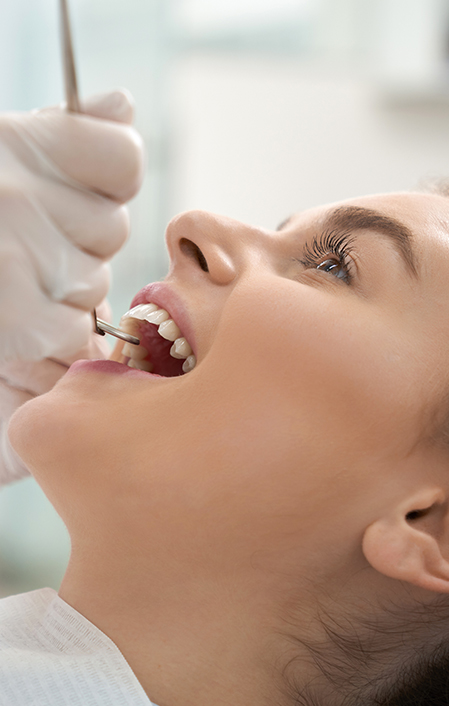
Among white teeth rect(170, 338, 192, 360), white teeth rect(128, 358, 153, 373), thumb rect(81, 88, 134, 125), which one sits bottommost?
white teeth rect(128, 358, 153, 373)

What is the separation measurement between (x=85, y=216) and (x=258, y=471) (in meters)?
0.38

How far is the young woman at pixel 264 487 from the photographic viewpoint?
0.78 meters

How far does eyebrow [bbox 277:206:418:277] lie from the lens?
2.77ft

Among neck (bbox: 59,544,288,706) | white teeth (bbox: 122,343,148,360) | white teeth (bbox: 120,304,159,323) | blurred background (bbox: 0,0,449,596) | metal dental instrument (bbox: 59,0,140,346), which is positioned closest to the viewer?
metal dental instrument (bbox: 59,0,140,346)

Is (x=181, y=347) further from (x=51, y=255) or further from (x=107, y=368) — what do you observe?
(x=51, y=255)

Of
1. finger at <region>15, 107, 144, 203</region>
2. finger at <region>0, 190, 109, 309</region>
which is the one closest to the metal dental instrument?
finger at <region>15, 107, 144, 203</region>

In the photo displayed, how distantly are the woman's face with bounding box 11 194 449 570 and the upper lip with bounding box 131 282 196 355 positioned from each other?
0.04 feet

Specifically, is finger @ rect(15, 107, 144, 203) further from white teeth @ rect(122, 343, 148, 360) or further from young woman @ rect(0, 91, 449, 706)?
white teeth @ rect(122, 343, 148, 360)

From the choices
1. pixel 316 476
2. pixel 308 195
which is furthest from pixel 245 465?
pixel 308 195

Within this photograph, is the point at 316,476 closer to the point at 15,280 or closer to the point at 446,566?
the point at 446,566

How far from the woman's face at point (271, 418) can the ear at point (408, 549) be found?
2 cm

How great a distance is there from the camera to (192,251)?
934 mm

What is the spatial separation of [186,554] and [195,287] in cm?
36

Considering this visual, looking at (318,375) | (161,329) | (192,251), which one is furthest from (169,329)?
(318,375)
